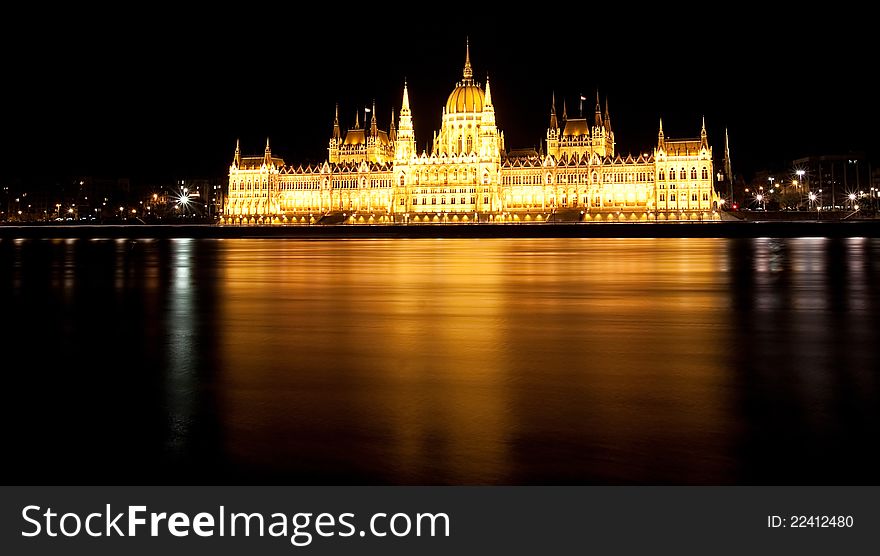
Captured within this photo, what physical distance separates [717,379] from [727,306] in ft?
24.2

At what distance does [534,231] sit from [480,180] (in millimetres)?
52947

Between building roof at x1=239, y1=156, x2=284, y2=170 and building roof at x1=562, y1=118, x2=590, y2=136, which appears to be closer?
building roof at x1=562, y1=118, x2=590, y2=136

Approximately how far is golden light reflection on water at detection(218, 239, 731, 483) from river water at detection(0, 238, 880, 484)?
0.03 m

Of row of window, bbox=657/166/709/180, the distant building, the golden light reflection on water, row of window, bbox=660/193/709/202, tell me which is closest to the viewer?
A: the golden light reflection on water

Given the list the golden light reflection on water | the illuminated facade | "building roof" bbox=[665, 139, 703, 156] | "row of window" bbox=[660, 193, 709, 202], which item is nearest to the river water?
the golden light reflection on water

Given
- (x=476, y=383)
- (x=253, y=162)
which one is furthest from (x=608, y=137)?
(x=476, y=383)

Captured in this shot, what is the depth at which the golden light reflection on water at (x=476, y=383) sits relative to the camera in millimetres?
5449

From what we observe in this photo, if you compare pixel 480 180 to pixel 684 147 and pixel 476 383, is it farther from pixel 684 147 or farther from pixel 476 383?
pixel 476 383

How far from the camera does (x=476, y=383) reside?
311 inches

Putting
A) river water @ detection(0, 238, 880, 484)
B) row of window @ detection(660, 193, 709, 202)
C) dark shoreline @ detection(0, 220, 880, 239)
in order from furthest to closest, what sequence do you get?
row of window @ detection(660, 193, 709, 202), dark shoreline @ detection(0, 220, 880, 239), river water @ detection(0, 238, 880, 484)

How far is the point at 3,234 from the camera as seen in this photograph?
73.2 meters

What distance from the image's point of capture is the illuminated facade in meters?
115

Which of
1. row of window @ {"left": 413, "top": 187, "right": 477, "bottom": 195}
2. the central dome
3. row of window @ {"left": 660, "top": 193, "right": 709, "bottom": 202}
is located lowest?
row of window @ {"left": 660, "top": 193, "right": 709, "bottom": 202}

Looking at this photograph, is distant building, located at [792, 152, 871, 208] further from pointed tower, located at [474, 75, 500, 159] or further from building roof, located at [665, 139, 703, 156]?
pointed tower, located at [474, 75, 500, 159]
